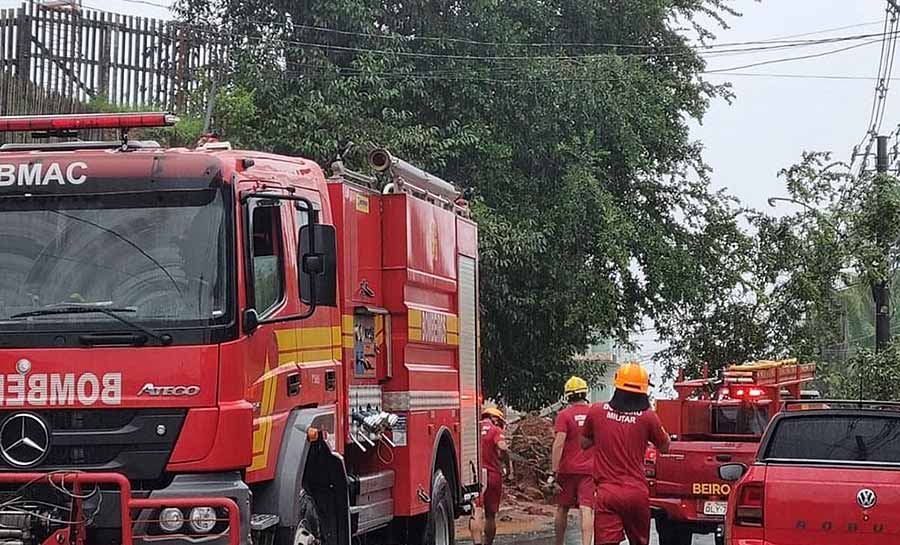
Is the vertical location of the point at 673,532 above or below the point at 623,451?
below

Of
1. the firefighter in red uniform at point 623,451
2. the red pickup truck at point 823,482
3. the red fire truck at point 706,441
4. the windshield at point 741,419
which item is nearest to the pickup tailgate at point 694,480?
the red fire truck at point 706,441

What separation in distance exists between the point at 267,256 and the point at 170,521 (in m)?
1.70

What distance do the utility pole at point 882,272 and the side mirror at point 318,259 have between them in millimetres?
18338

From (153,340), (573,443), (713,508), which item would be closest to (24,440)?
(153,340)

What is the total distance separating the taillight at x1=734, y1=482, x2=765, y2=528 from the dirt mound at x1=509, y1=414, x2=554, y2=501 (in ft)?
45.4

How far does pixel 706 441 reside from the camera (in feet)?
51.3

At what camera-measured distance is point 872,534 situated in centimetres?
930

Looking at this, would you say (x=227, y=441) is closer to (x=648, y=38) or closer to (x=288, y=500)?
(x=288, y=500)

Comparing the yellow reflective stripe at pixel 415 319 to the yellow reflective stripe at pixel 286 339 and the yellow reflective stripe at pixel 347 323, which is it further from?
the yellow reflective stripe at pixel 286 339

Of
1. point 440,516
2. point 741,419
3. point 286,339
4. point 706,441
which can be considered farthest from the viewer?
point 741,419

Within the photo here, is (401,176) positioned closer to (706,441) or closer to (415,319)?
(415,319)

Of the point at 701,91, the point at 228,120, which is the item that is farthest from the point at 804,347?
the point at 228,120

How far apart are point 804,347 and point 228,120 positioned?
11292 mm

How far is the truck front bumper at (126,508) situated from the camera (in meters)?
7.64
